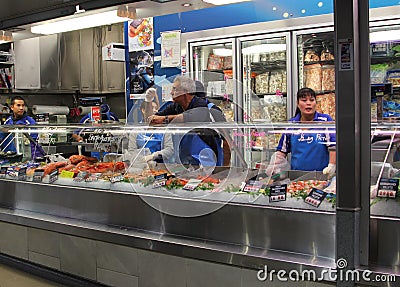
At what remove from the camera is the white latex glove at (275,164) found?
9.90 feet

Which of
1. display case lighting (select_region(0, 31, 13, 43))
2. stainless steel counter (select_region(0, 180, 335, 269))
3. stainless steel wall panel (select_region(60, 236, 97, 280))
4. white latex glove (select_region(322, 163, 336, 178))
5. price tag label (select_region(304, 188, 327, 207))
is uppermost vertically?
display case lighting (select_region(0, 31, 13, 43))

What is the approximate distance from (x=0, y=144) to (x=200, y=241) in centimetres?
270

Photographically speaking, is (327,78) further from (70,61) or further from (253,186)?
(70,61)

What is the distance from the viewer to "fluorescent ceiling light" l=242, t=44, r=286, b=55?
5.51 meters

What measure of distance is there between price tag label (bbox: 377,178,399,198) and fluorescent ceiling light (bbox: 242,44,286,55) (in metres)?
3.22

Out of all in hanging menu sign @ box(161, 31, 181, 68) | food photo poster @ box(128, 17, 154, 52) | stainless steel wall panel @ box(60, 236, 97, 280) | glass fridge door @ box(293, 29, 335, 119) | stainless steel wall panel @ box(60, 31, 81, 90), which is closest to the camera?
stainless steel wall panel @ box(60, 236, 97, 280)

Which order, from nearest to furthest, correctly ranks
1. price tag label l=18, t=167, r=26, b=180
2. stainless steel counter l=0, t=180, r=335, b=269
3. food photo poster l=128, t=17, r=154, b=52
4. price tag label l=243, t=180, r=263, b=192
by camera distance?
stainless steel counter l=0, t=180, r=335, b=269 < price tag label l=243, t=180, r=263, b=192 < price tag label l=18, t=167, r=26, b=180 < food photo poster l=128, t=17, r=154, b=52

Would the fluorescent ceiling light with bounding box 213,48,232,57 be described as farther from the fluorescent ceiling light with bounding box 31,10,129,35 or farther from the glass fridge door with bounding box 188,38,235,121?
the fluorescent ceiling light with bounding box 31,10,129,35

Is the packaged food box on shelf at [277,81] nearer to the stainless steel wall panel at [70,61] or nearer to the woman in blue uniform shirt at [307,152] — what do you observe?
the woman in blue uniform shirt at [307,152]

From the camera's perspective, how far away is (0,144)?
4758mm

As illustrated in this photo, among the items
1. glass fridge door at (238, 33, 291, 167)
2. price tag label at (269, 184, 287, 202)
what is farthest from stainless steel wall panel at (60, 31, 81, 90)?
price tag label at (269, 184, 287, 202)

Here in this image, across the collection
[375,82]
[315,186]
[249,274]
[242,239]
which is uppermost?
[375,82]

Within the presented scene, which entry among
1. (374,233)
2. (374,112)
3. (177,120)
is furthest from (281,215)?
(374,112)

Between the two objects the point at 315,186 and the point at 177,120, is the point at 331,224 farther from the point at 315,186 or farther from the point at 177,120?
the point at 177,120
